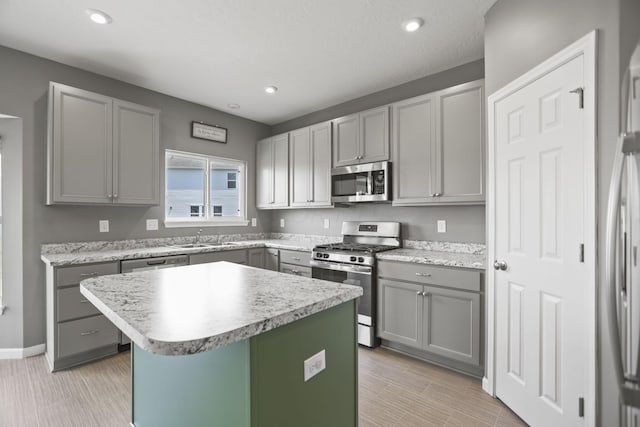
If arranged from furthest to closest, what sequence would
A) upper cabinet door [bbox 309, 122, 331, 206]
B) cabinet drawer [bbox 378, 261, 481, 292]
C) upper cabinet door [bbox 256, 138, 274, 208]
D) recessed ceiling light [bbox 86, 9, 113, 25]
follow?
upper cabinet door [bbox 256, 138, 274, 208]
upper cabinet door [bbox 309, 122, 331, 206]
cabinet drawer [bbox 378, 261, 481, 292]
recessed ceiling light [bbox 86, 9, 113, 25]

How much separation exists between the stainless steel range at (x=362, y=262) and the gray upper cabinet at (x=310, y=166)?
59cm

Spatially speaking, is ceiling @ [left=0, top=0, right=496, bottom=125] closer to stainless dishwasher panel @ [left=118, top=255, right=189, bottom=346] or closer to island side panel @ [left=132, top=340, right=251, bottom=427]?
stainless dishwasher panel @ [left=118, top=255, right=189, bottom=346]

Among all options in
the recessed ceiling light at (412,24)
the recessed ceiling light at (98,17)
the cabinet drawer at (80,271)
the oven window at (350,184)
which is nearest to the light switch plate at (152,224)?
the cabinet drawer at (80,271)

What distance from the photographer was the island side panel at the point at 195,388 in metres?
0.98

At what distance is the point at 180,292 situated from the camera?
129 cm

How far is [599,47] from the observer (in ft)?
4.68

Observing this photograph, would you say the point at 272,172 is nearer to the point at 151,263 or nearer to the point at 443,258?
the point at 151,263

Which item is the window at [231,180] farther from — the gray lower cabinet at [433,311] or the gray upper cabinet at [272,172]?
the gray lower cabinet at [433,311]

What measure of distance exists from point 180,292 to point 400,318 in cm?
211

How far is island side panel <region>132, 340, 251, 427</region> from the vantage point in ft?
3.20

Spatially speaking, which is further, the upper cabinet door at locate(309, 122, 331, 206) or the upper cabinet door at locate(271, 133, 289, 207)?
the upper cabinet door at locate(271, 133, 289, 207)

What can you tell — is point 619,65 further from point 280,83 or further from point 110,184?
point 110,184

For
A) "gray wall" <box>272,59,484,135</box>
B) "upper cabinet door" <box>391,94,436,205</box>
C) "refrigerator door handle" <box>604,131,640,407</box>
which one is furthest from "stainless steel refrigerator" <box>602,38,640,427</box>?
"gray wall" <box>272,59,484,135</box>

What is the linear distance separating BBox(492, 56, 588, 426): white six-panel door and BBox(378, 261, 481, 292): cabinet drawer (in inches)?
10.6
